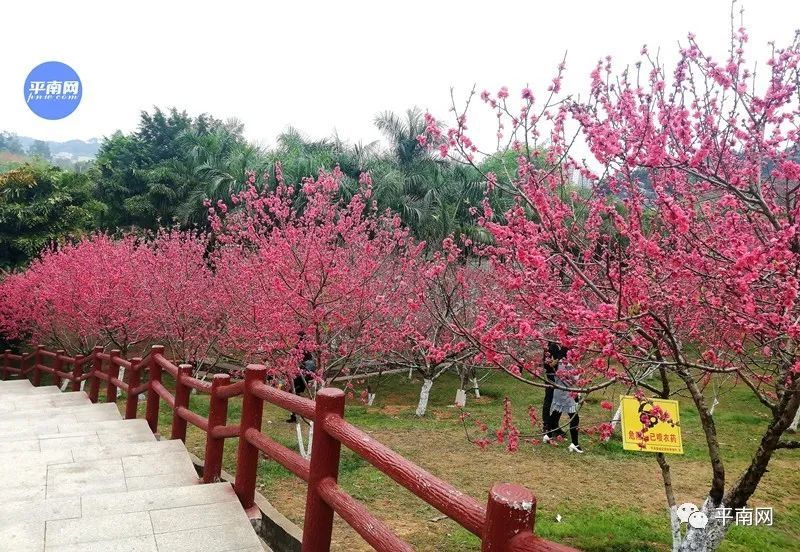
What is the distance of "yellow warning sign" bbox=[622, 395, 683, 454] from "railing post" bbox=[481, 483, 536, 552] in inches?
99.4

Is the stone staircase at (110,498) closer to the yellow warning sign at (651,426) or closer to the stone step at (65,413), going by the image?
the stone step at (65,413)

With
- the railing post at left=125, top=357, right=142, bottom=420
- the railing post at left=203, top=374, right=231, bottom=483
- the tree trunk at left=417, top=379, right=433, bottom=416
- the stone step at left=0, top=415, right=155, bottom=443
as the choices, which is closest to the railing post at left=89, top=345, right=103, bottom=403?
the stone step at left=0, top=415, right=155, bottom=443

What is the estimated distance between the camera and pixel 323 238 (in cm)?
769

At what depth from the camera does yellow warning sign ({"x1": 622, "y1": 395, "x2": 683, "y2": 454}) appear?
3.95 m

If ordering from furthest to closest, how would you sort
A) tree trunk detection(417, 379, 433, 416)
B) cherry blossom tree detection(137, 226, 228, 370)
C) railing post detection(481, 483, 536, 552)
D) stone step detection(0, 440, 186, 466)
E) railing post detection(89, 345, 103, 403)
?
tree trunk detection(417, 379, 433, 416) → cherry blossom tree detection(137, 226, 228, 370) → railing post detection(89, 345, 103, 403) → stone step detection(0, 440, 186, 466) → railing post detection(481, 483, 536, 552)

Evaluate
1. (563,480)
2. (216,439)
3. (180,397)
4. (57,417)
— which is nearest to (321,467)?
(216,439)

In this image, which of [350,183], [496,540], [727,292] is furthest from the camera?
[350,183]

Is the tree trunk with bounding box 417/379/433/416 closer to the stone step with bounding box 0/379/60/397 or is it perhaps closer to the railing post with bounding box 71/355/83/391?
the railing post with bounding box 71/355/83/391

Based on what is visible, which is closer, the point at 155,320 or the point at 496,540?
the point at 496,540

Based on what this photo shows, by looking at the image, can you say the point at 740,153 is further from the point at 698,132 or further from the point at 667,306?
the point at 667,306

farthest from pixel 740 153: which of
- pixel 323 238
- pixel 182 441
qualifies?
pixel 182 441

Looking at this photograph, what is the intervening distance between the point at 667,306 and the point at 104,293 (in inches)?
453

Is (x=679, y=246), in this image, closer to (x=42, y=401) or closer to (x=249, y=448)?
(x=249, y=448)

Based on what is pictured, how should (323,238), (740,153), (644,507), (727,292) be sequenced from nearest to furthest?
1. (727,292)
2. (740,153)
3. (644,507)
4. (323,238)
